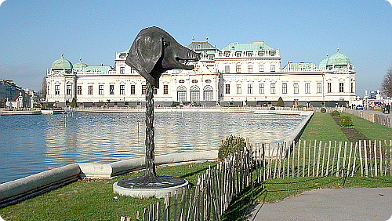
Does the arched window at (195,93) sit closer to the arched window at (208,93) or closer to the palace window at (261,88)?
the arched window at (208,93)

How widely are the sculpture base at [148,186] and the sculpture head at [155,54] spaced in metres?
1.94

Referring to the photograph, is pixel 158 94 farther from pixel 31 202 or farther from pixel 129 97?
pixel 31 202

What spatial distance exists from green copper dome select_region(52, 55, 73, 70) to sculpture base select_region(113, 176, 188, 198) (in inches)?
3310

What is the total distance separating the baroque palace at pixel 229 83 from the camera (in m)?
79.4

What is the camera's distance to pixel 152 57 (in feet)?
26.2

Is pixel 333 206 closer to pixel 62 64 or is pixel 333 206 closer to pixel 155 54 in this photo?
pixel 155 54

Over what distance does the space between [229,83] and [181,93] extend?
960 centimetres

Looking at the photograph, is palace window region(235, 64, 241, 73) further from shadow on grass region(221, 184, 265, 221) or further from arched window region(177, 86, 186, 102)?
shadow on grass region(221, 184, 265, 221)

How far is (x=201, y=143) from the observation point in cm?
2062

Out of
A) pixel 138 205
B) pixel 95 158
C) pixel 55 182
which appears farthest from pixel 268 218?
pixel 95 158

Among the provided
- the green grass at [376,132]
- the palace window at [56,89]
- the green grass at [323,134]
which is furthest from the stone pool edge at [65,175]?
the palace window at [56,89]

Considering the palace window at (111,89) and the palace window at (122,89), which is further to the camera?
the palace window at (111,89)

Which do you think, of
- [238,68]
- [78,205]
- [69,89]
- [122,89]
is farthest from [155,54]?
[69,89]

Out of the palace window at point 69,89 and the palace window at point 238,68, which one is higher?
the palace window at point 238,68
